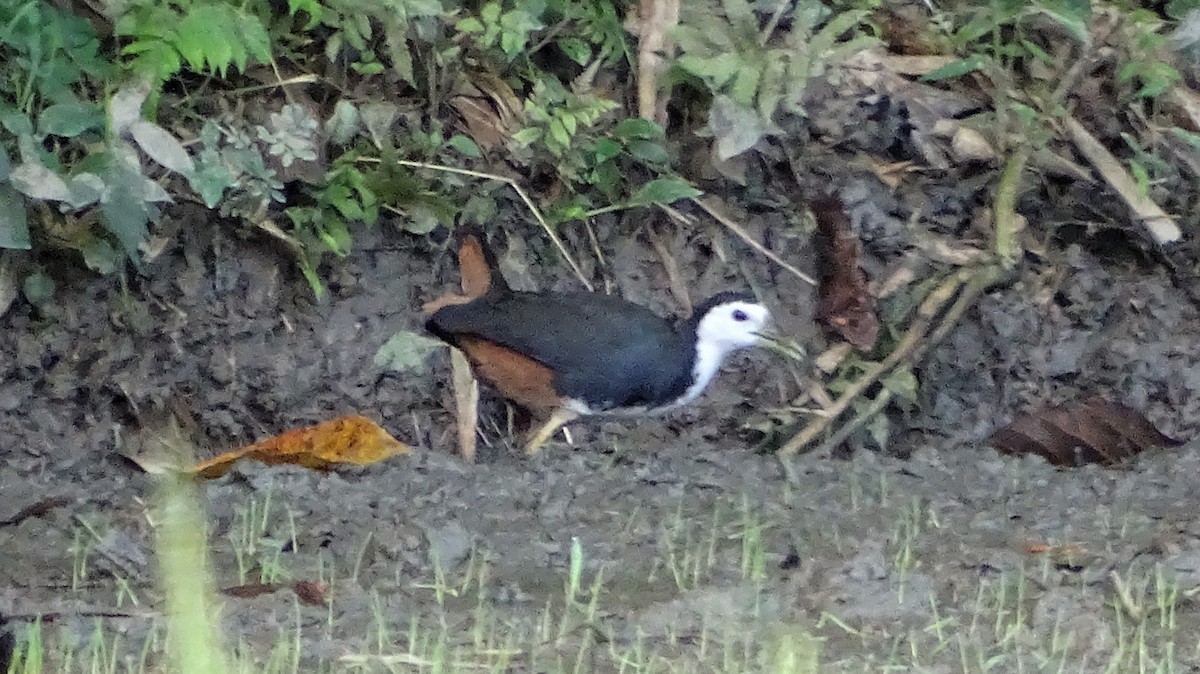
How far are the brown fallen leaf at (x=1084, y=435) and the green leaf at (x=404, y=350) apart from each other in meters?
1.78

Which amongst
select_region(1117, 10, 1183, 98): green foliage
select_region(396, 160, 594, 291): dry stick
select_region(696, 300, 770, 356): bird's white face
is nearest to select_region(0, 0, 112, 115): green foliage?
select_region(396, 160, 594, 291): dry stick

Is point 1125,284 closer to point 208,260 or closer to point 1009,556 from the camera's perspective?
point 1009,556

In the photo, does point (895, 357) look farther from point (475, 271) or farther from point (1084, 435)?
point (475, 271)

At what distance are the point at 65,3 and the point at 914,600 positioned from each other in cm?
287

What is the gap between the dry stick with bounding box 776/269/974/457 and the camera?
421 cm

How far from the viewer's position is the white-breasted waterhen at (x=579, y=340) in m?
4.04

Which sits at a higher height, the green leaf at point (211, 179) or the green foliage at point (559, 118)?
the green foliage at point (559, 118)

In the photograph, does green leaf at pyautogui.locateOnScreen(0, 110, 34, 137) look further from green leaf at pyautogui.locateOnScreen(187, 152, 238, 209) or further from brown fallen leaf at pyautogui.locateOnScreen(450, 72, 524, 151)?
brown fallen leaf at pyautogui.locateOnScreen(450, 72, 524, 151)

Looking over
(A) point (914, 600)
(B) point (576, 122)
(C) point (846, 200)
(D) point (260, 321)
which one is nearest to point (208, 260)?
(D) point (260, 321)

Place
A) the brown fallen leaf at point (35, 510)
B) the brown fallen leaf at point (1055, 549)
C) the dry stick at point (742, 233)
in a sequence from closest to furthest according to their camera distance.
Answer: the brown fallen leaf at point (1055, 549)
the brown fallen leaf at point (35, 510)
the dry stick at point (742, 233)

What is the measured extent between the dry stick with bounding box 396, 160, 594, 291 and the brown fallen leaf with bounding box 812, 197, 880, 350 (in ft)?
2.56

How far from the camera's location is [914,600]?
2.52 metres

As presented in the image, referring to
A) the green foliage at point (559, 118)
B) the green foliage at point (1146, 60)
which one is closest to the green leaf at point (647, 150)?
the green foliage at point (559, 118)

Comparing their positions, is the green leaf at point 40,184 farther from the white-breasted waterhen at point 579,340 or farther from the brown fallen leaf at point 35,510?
the white-breasted waterhen at point 579,340
